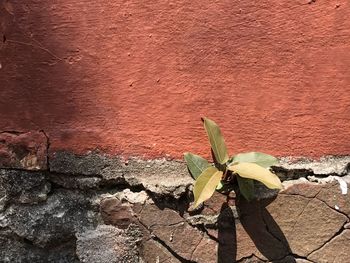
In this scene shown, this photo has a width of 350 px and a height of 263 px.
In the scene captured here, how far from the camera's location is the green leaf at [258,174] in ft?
3.34

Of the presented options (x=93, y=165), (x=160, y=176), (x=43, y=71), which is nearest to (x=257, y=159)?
(x=160, y=176)

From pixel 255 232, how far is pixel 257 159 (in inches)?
4.8

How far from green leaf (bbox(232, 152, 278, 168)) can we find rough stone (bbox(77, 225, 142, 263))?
21cm

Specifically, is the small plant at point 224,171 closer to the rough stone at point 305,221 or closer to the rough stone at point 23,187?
the rough stone at point 305,221

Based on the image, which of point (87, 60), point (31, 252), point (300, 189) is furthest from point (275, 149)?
point (31, 252)

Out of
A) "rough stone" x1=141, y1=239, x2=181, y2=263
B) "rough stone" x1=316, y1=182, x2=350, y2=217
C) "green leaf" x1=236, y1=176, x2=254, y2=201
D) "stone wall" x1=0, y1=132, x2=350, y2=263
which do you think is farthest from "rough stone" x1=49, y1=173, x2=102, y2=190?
"rough stone" x1=316, y1=182, x2=350, y2=217

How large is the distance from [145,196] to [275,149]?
0.77ft

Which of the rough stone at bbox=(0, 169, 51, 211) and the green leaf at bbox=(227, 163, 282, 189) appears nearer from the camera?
the green leaf at bbox=(227, 163, 282, 189)

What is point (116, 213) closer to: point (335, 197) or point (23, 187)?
point (23, 187)

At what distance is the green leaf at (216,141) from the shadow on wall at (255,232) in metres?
0.08

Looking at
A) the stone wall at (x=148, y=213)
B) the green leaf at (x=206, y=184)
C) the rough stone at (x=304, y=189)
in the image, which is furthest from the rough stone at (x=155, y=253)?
the rough stone at (x=304, y=189)

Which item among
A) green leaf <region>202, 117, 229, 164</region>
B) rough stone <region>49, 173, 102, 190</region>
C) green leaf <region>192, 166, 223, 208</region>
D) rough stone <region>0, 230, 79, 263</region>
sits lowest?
rough stone <region>0, 230, 79, 263</region>

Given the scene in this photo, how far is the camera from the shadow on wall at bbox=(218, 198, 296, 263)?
107 cm

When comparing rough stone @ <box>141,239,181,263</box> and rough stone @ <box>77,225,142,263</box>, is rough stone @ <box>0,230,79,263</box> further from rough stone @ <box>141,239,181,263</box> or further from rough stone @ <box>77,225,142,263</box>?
rough stone @ <box>141,239,181,263</box>
